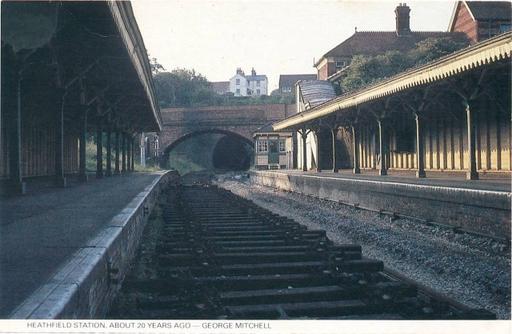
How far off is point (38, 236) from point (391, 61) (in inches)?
1463

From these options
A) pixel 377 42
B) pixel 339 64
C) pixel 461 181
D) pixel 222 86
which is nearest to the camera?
pixel 461 181

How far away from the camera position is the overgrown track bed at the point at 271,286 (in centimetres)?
346

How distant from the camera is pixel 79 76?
11547mm

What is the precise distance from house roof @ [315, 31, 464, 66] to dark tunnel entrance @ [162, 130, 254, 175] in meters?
13.1

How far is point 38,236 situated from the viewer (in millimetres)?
4781

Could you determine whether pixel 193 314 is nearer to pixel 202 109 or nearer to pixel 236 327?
pixel 236 327

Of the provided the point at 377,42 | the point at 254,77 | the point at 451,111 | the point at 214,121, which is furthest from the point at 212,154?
the point at 254,77

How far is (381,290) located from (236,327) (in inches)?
49.3

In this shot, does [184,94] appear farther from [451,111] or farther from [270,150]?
[451,111]

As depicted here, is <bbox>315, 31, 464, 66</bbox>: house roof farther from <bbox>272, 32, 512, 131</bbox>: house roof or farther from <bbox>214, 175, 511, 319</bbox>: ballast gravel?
<bbox>214, 175, 511, 319</bbox>: ballast gravel

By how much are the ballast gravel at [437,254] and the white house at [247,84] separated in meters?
106

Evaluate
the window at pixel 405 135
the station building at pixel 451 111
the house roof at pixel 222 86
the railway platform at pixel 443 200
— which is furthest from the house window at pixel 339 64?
the house roof at pixel 222 86

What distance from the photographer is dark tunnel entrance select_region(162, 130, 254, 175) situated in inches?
2286

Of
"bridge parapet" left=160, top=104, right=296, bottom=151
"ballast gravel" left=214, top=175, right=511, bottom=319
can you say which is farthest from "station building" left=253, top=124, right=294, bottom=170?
"ballast gravel" left=214, top=175, right=511, bottom=319
